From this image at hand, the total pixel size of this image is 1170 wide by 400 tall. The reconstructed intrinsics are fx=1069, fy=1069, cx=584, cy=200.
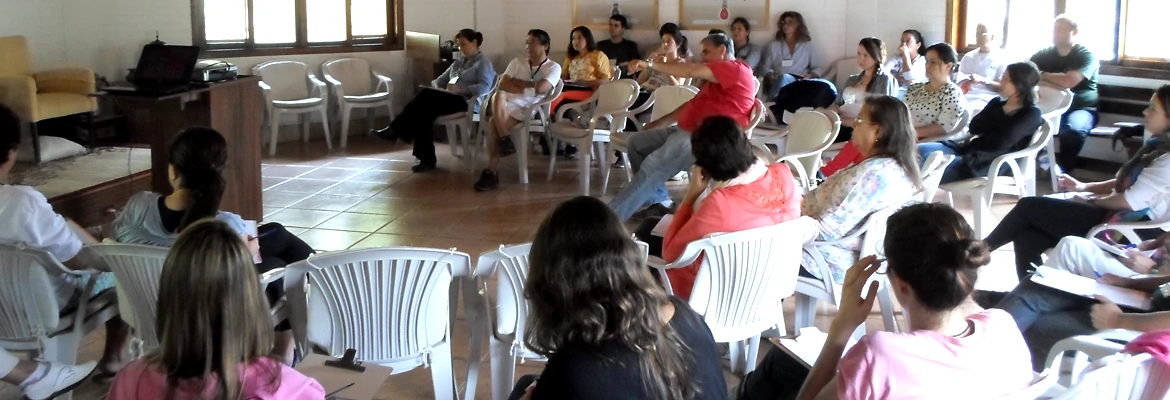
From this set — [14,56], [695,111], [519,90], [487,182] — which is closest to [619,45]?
[519,90]

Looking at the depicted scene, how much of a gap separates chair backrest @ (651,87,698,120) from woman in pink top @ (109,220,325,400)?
4.87m

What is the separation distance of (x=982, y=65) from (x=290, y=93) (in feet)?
17.9

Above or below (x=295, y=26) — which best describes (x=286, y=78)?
below

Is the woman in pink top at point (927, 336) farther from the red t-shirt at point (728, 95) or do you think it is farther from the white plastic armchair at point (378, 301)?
the red t-shirt at point (728, 95)

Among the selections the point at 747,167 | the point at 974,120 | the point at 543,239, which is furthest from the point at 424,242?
the point at 543,239

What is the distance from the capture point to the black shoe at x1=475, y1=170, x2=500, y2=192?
6.71 m

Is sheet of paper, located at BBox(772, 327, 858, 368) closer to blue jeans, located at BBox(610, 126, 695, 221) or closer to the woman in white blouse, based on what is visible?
blue jeans, located at BBox(610, 126, 695, 221)

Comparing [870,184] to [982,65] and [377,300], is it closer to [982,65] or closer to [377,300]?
[377,300]

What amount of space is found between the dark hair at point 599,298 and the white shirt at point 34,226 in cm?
184

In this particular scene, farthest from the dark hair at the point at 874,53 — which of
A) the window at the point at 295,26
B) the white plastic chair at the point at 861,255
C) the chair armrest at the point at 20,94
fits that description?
the chair armrest at the point at 20,94

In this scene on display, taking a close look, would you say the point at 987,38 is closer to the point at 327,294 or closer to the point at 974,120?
the point at 974,120

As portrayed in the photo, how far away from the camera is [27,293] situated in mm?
3006

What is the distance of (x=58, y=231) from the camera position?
3.15 metres

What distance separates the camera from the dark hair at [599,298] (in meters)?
1.85
